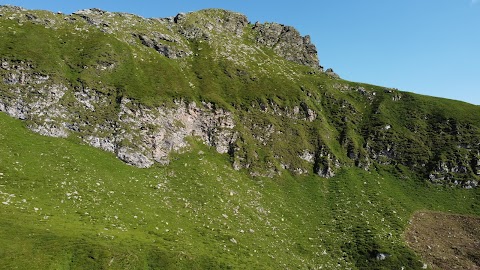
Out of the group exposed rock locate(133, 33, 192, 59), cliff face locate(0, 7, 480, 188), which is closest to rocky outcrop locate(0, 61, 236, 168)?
cliff face locate(0, 7, 480, 188)

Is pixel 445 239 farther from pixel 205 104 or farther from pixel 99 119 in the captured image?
pixel 99 119

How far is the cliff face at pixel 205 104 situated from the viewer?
63.9 m

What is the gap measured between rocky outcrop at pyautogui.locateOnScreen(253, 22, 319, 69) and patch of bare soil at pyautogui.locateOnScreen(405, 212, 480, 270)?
251 ft

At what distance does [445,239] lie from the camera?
188ft

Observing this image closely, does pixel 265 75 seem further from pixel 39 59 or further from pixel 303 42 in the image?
pixel 39 59

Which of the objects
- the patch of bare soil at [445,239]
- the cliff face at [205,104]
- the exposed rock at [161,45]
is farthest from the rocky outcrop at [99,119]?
the patch of bare soil at [445,239]

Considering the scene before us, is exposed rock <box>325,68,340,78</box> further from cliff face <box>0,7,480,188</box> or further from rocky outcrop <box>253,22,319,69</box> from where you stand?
rocky outcrop <box>253,22,319,69</box>

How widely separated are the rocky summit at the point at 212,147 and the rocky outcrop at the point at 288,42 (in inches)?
645

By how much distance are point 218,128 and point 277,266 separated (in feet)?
122

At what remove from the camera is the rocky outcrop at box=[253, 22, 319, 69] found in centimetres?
12606

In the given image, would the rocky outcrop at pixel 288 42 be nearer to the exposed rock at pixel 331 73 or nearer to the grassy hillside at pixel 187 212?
the exposed rock at pixel 331 73

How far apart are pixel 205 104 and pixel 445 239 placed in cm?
5429

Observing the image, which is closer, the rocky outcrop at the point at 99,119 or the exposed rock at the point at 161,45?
the rocky outcrop at the point at 99,119

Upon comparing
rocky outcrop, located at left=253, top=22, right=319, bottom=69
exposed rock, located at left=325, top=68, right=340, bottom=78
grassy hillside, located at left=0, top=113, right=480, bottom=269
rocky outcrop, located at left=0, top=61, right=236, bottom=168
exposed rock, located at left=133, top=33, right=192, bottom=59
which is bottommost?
grassy hillside, located at left=0, top=113, right=480, bottom=269
